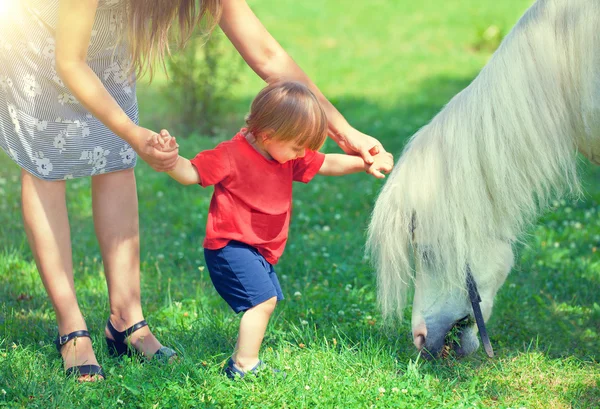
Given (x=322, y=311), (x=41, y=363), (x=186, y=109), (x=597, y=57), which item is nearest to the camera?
(x=597, y=57)

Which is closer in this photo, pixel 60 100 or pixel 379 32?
pixel 60 100


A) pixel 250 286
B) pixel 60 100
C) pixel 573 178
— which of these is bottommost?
pixel 250 286

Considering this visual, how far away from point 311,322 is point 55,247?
3.90 ft

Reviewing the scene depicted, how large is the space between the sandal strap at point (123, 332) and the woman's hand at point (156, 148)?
84 cm

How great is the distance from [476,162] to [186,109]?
5.46 m

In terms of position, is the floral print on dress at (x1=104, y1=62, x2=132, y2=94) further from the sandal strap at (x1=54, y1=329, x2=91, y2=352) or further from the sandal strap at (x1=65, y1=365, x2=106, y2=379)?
the sandal strap at (x1=65, y1=365, x2=106, y2=379)

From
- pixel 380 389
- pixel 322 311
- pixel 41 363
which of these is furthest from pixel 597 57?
pixel 41 363

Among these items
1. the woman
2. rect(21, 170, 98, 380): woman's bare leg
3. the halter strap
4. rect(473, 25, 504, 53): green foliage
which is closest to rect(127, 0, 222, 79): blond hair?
the woman

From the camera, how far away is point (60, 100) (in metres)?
2.72

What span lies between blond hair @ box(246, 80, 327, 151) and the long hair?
0.36 meters

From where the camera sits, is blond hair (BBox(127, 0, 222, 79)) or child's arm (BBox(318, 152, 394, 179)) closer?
blond hair (BBox(127, 0, 222, 79))

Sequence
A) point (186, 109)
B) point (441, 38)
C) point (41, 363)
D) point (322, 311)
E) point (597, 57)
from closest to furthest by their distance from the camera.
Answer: point (597, 57), point (41, 363), point (322, 311), point (186, 109), point (441, 38)

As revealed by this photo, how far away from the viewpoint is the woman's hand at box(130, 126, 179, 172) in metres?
2.37

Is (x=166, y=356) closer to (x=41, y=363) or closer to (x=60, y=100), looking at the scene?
(x=41, y=363)
